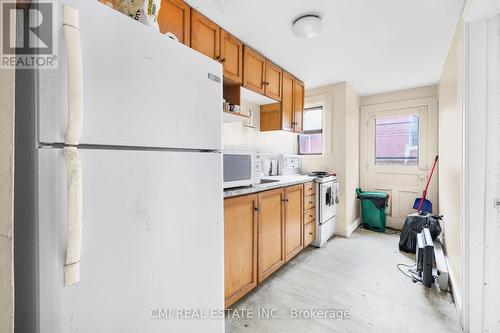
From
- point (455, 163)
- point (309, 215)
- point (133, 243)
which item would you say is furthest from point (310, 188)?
point (133, 243)

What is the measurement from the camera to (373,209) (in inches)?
137

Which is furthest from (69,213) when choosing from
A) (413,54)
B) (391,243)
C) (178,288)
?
(391,243)

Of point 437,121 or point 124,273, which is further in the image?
point 437,121

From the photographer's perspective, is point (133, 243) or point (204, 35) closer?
point (133, 243)

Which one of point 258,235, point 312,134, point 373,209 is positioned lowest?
point 373,209

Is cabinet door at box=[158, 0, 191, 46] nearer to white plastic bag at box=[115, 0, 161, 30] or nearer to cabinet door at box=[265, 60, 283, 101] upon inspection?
white plastic bag at box=[115, 0, 161, 30]

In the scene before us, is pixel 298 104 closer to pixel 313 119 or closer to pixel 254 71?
pixel 313 119

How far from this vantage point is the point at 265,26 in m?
1.86

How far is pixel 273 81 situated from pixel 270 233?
1691mm

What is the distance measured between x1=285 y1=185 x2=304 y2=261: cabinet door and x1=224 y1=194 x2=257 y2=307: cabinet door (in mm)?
562

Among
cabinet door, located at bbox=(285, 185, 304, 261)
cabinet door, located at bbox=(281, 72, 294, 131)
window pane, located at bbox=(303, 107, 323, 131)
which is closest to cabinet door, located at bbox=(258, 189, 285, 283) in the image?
cabinet door, located at bbox=(285, 185, 304, 261)

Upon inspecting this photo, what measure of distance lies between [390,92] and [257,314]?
375cm

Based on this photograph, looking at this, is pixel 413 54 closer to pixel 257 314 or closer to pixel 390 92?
pixel 390 92

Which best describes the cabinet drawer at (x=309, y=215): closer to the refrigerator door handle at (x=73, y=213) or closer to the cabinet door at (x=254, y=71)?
the cabinet door at (x=254, y=71)
